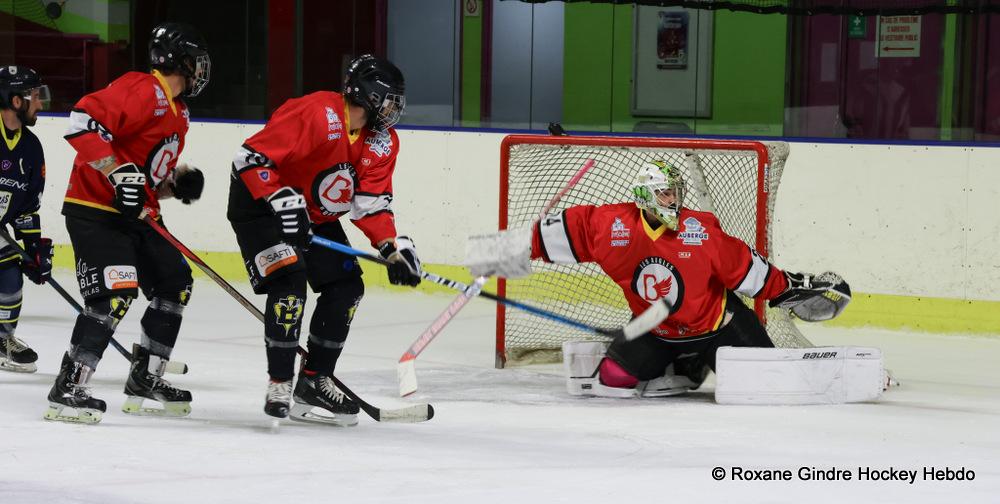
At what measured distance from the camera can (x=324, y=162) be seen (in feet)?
12.6

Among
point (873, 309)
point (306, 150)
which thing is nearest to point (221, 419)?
point (306, 150)

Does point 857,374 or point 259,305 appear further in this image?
point 259,305

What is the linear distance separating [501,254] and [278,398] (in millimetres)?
877

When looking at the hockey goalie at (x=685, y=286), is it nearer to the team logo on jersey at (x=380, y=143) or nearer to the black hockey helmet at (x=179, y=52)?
the team logo on jersey at (x=380, y=143)

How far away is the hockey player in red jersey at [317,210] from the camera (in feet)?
12.3

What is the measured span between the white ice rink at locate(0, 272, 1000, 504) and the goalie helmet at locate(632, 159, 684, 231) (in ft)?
1.83

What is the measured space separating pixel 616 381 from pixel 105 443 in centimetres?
155

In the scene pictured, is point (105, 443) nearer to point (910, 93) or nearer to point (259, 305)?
point (259, 305)

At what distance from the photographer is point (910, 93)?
6.69m

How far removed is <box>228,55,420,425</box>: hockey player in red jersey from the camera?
3746 mm

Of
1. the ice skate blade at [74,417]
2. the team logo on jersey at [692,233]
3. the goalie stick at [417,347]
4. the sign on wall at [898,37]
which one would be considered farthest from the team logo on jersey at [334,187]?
the sign on wall at [898,37]

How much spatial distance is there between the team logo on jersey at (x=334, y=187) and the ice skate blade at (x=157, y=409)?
26.7 inches

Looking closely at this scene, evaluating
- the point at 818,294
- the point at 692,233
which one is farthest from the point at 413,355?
the point at 818,294

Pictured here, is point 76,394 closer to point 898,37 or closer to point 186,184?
point 186,184
